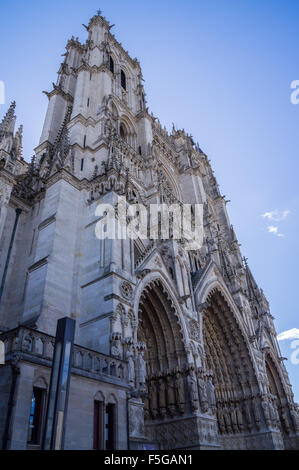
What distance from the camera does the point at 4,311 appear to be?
14133 mm

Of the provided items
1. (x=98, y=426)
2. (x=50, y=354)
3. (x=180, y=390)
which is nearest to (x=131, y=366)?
(x=98, y=426)

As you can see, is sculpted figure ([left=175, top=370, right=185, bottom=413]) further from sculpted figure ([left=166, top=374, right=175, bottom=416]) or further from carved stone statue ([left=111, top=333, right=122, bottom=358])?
carved stone statue ([left=111, top=333, right=122, bottom=358])

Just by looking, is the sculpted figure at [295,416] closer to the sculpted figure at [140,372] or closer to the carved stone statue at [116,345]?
the sculpted figure at [140,372]

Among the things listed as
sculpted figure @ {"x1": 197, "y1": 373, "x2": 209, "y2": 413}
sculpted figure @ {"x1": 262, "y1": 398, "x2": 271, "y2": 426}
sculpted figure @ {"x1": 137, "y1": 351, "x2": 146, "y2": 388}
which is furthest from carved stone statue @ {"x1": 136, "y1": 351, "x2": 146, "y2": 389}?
sculpted figure @ {"x1": 262, "y1": 398, "x2": 271, "y2": 426}

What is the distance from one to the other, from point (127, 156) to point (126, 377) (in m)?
15.7

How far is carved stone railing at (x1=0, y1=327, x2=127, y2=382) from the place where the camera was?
27.4 ft

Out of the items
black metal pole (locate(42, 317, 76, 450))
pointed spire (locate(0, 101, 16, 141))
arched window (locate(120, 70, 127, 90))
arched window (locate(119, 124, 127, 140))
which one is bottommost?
black metal pole (locate(42, 317, 76, 450))

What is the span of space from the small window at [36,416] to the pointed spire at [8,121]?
1206 cm

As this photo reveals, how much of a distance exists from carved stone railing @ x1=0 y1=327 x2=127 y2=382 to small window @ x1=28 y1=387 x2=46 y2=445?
755 millimetres

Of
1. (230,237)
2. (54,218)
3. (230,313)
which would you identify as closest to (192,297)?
(230,313)

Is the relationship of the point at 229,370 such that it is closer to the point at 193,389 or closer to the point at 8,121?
the point at 193,389

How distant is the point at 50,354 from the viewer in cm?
905

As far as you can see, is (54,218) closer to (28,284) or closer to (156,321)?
(28,284)

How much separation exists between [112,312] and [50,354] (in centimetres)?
354
